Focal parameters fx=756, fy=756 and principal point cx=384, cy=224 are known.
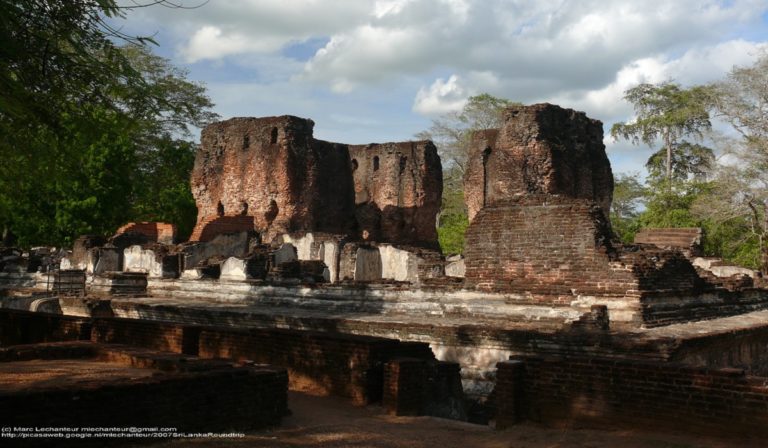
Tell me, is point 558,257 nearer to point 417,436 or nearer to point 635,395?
point 635,395

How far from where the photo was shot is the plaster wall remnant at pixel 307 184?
2484 cm

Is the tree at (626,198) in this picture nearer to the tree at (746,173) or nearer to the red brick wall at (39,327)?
the tree at (746,173)

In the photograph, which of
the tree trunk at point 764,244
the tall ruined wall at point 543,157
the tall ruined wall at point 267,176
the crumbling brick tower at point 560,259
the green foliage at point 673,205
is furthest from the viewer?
the green foliage at point 673,205

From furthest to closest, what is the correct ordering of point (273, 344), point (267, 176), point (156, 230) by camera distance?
1. point (156, 230)
2. point (267, 176)
3. point (273, 344)

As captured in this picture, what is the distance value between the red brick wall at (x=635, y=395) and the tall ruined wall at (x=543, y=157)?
12130 mm

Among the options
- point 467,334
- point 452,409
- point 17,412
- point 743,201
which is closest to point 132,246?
point 467,334

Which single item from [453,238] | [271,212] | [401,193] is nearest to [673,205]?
[453,238]

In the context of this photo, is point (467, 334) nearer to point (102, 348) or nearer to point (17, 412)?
point (102, 348)

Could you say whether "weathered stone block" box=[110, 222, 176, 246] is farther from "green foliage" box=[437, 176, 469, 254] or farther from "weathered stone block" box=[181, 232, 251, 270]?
"green foliage" box=[437, 176, 469, 254]

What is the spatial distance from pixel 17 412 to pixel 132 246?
1404 cm

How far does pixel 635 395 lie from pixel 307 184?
1999 centimetres

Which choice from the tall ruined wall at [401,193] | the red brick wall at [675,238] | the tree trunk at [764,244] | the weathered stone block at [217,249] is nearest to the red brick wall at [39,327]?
the weathered stone block at [217,249]

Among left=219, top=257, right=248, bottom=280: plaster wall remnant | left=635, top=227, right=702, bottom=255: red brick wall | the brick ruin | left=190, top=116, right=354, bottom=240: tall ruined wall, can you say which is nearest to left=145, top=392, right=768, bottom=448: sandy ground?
the brick ruin

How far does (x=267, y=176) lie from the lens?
2491cm
